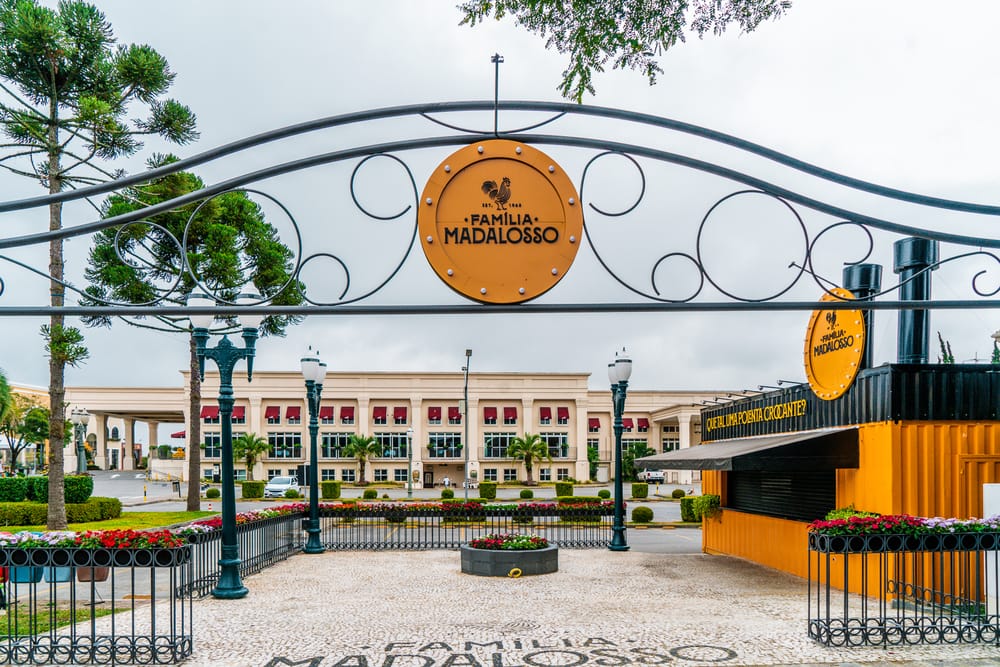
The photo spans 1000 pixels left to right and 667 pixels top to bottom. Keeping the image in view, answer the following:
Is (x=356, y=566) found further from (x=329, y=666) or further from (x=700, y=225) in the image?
(x=700, y=225)

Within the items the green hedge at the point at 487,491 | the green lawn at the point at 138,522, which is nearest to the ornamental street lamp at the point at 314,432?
the green lawn at the point at 138,522

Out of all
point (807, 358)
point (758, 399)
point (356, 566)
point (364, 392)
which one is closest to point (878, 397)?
point (807, 358)

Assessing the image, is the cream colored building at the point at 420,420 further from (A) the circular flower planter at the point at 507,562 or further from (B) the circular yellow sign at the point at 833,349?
(B) the circular yellow sign at the point at 833,349

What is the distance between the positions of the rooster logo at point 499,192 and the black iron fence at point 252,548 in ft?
27.0

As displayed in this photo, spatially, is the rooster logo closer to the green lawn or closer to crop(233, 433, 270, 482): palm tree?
the green lawn

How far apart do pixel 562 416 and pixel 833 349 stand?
2125 inches

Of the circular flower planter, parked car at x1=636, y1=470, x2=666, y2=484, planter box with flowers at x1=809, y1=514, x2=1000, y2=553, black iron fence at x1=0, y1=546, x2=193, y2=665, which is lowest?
parked car at x1=636, y1=470, x2=666, y2=484

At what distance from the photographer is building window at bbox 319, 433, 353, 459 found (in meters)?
65.1

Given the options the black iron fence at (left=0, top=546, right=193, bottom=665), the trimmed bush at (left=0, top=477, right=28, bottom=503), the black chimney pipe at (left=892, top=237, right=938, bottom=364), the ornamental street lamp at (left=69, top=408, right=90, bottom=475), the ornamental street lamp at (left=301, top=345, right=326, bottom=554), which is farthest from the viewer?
the ornamental street lamp at (left=69, top=408, right=90, bottom=475)

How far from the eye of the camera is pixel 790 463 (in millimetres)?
12594

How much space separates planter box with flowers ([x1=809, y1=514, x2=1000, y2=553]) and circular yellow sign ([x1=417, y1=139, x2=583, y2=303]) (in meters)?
5.27

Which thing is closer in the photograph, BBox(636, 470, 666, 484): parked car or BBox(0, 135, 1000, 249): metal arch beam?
BBox(0, 135, 1000, 249): metal arch beam

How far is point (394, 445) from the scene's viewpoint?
65.9m

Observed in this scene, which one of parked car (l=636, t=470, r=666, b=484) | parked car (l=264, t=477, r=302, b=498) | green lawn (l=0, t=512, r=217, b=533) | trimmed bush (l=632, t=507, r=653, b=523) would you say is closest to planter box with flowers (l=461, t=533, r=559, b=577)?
green lawn (l=0, t=512, r=217, b=533)
